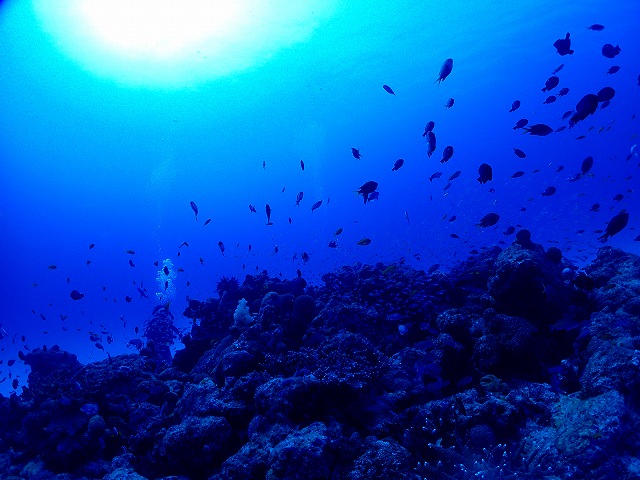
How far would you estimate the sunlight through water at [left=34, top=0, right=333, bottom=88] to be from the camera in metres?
29.1

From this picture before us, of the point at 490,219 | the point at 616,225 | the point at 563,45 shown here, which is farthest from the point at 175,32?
the point at 616,225

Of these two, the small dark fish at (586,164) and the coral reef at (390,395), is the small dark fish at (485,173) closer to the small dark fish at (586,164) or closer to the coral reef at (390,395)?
the coral reef at (390,395)

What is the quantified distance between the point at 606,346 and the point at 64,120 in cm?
6624

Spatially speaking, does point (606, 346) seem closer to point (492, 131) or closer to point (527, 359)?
point (527, 359)

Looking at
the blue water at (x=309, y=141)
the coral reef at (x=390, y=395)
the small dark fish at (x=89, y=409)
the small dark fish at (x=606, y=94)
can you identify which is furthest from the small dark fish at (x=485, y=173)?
the small dark fish at (x=89, y=409)

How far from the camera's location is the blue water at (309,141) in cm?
3619

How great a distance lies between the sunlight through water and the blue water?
3.87 ft

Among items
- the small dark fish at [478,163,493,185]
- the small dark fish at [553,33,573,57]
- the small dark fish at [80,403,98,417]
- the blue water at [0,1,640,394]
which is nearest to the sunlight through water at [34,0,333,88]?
the blue water at [0,1,640,394]

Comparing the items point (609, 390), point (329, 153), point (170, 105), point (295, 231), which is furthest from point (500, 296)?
point (295, 231)

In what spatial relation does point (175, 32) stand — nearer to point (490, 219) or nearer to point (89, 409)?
point (89, 409)

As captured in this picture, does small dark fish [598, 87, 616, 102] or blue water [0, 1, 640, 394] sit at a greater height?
blue water [0, 1, 640, 394]

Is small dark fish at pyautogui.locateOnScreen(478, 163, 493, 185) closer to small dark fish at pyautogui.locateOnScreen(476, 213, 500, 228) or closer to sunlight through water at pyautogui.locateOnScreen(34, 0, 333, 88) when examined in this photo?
small dark fish at pyautogui.locateOnScreen(476, 213, 500, 228)

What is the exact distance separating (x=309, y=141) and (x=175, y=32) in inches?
1729

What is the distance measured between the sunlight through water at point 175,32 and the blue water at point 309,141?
1.18 m
